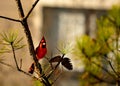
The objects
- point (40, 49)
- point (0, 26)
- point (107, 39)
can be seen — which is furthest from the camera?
point (0, 26)

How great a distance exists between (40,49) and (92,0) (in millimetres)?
2511

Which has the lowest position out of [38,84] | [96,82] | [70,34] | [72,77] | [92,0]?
[72,77]

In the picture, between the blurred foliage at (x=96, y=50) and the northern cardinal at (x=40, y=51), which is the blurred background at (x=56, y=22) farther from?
the northern cardinal at (x=40, y=51)

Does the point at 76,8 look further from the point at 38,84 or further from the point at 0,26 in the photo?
the point at 38,84

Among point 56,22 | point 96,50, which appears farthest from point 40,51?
point 56,22

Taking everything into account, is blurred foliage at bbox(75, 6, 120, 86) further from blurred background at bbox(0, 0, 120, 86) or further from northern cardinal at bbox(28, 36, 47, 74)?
blurred background at bbox(0, 0, 120, 86)

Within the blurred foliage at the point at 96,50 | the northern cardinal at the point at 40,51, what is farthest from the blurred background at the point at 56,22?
the northern cardinal at the point at 40,51

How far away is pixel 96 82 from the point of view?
92cm

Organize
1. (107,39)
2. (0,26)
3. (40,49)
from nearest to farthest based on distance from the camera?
(40,49) → (107,39) → (0,26)

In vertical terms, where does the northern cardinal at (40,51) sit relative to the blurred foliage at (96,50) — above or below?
above

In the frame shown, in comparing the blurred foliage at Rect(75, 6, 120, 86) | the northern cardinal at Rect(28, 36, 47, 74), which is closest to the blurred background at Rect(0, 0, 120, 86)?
the blurred foliage at Rect(75, 6, 120, 86)

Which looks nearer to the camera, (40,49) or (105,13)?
(40,49)

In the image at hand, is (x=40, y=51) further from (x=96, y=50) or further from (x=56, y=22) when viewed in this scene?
(x=56, y=22)

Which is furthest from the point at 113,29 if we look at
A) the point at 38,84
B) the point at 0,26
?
the point at 0,26
